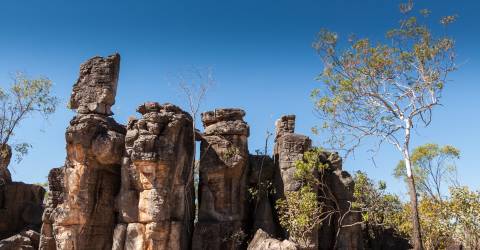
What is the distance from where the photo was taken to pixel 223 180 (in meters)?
21.9

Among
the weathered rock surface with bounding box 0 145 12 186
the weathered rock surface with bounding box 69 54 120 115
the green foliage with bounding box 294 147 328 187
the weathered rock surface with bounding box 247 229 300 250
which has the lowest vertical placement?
Result: the weathered rock surface with bounding box 247 229 300 250

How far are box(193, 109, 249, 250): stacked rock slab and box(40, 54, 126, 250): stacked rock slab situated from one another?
3.97m

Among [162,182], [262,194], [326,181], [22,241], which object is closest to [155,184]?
[162,182]

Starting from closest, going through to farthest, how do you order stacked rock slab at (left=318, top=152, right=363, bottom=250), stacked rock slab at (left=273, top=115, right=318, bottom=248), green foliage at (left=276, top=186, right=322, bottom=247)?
green foliage at (left=276, top=186, right=322, bottom=247) < stacked rock slab at (left=273, top=115, right=318, bottom=248) < stacked rock slab at (left=318, top=152, right=363, bottom=250)

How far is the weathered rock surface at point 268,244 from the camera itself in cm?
1741

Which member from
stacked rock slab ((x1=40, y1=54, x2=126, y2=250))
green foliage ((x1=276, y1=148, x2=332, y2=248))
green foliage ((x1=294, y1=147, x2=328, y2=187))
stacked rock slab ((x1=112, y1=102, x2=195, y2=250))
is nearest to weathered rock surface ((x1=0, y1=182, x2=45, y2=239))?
stacked rock slab ((x1=40, y1=54, x2=126, y2=250))

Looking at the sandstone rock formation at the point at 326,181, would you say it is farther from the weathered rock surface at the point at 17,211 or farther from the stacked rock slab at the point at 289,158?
the weathered rock surface at the point at 17,211

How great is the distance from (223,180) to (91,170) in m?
5.86

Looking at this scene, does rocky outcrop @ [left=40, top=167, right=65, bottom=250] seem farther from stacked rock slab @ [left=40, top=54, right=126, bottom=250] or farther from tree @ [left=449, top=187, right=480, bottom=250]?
tree @ [left=449, top=187, right=480, bottom=250]

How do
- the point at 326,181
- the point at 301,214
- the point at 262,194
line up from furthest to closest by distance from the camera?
the point at 326,181 → the point at 262,194 → the point at 301,214

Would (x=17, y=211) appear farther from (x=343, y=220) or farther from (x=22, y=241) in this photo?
(x=343, y=220)

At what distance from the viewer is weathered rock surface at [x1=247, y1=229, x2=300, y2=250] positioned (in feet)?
57.1

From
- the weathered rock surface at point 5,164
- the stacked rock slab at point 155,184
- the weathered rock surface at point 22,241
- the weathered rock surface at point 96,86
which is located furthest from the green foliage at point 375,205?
the weathered rock surface at point 5,164

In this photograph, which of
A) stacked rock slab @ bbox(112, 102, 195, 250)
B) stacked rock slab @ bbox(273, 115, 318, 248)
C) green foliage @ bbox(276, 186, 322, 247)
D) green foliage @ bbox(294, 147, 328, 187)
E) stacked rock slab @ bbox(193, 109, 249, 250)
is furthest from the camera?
stacked rock slab @ bbox(273, 115, 318, 248)
